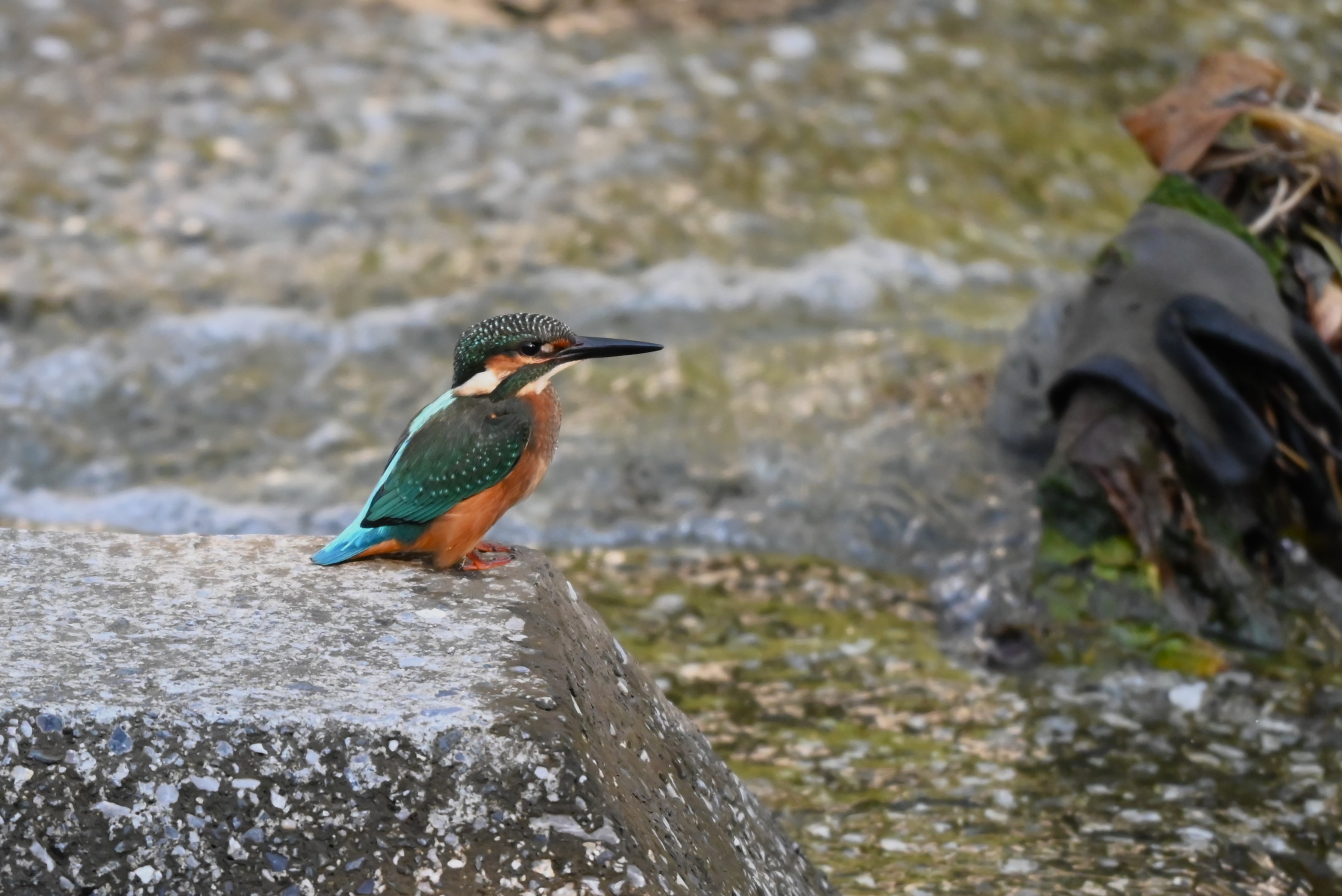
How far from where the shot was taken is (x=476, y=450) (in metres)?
2.88

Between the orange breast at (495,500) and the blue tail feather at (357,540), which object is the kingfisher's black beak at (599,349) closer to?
the orange breast at (495,500)

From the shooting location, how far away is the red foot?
9.12ft

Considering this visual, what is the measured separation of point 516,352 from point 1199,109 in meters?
3.11

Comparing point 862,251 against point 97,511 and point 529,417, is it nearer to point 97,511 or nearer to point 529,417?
point 97,511

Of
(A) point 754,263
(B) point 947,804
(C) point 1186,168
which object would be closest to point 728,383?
(A) point 754,263

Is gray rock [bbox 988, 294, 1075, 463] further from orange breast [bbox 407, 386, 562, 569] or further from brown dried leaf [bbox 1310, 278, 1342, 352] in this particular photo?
orange breast [bbox 407, 386, 562, 569]

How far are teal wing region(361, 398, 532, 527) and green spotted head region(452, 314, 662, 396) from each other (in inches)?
1.6

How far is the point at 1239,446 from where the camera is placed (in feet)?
15.7

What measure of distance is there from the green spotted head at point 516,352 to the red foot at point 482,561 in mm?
278

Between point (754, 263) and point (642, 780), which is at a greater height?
point (642, 780)

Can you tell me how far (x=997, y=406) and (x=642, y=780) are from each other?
3.71 meters

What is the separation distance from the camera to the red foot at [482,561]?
2.78 meters

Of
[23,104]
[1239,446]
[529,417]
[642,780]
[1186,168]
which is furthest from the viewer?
[23,104]

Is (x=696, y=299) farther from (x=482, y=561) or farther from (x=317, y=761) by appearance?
(x=317, y=761)
